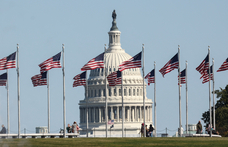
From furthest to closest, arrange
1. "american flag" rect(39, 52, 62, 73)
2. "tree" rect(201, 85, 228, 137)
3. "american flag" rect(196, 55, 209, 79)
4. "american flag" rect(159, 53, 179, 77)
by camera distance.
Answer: "tree" rect(201, 85, 228, 137) → "american flag" rect(196, 55, 209, 79) → "american flag" rect(159, 53, 179, 77) → "american flag" rect(39, 52, 62, 73)

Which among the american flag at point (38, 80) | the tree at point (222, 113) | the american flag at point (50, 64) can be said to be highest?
the american flag at point (50, 64)

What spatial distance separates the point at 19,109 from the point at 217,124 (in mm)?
45584

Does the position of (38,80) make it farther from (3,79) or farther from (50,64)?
(50,64)

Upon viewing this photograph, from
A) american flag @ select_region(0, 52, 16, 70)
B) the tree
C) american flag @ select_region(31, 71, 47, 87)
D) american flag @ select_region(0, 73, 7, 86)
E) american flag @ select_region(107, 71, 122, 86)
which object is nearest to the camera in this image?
american flag @ select_region(0, 52, 16, 70)

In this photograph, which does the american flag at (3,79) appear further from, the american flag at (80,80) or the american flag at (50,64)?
the american flag at (80,80)

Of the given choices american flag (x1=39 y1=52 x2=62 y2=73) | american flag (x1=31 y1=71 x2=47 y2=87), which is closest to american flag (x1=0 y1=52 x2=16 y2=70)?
american flag (x1=39 y1=52 x2=62 y2=73)

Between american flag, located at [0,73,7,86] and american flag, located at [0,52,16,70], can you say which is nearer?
american flag, located at [0,52,16,70]

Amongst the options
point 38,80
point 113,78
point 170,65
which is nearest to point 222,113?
point 113,78

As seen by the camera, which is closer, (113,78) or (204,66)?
(204,66)

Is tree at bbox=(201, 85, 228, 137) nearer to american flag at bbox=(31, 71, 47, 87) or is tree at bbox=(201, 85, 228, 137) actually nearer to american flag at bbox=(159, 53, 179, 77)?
american flag at bbox=(159, 53, 179, 77)

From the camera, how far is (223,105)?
13938cm

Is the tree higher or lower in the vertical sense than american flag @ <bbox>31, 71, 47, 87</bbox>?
lower

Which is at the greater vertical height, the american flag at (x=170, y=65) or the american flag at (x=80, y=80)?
the american flag at (x=170, y=65)

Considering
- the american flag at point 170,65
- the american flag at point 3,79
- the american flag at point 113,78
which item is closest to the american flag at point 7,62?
the american flag at point 3,79
